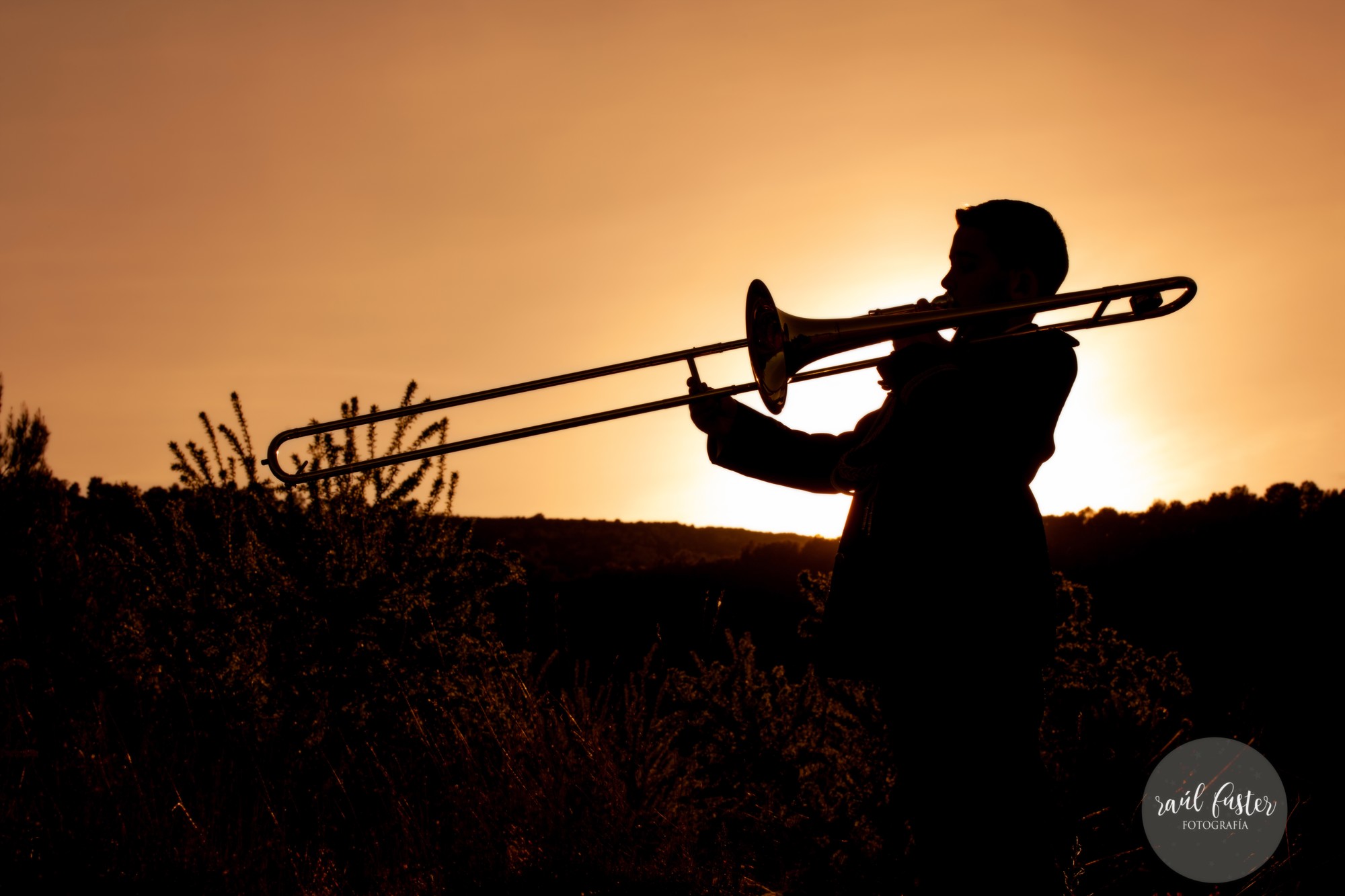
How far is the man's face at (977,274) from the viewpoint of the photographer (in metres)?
2.81

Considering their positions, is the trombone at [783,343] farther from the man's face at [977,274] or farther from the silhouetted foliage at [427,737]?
the silhouetted foliage at [427,737]

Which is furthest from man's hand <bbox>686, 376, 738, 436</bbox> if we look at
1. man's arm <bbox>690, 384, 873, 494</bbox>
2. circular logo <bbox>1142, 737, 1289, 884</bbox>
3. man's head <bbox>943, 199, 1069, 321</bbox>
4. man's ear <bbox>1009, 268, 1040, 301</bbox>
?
circular logo <bbox>1142, 737, 1289, 884</bbox>

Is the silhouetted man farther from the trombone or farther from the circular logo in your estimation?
the circular logo

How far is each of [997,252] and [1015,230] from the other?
→ 0.24 feet

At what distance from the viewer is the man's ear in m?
2.84

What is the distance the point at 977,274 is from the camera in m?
2.81

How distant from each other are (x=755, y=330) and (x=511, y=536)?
32254mm

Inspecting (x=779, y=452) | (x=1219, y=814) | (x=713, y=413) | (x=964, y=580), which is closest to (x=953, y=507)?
(x=964, y=580)

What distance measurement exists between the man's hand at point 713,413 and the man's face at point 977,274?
0.77 metres

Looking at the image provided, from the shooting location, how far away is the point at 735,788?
23.9ft

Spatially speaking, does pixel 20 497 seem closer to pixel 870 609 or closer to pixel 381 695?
pixel 381 695

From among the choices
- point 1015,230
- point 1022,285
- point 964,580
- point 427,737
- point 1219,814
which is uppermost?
point 1015,230

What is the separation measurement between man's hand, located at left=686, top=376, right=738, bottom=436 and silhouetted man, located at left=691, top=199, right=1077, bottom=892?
0.57m

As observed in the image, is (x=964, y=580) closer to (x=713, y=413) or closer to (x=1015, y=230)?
(x=1015, y=230)
